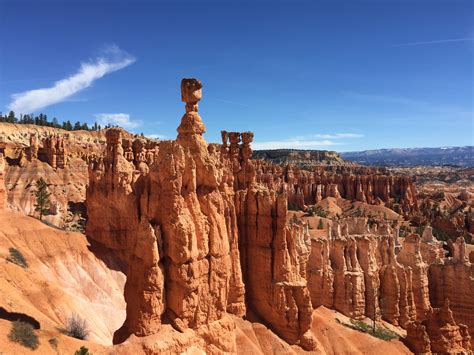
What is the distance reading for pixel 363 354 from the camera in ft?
104

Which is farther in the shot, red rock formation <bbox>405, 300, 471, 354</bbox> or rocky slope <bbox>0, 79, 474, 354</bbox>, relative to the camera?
red rock formation <bbox>405, 300, 471, 354</bbox>

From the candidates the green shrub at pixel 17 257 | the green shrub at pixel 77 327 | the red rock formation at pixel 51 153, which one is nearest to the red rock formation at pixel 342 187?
the red rock formation at pixel 51 153

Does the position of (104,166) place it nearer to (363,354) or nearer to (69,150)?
(363,354)

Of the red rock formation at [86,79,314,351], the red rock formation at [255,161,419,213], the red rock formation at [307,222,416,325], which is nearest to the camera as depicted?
the red rock formation at [86,79,314,351]

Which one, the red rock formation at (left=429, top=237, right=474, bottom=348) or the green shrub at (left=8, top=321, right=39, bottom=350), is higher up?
the green shrub at (left=8, top=321, right=39, bottom=350)

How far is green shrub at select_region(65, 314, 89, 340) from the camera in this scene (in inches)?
1107

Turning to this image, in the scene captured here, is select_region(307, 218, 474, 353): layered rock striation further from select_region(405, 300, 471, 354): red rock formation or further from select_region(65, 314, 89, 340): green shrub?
select_region(65, 314, 89, 340): green shrub

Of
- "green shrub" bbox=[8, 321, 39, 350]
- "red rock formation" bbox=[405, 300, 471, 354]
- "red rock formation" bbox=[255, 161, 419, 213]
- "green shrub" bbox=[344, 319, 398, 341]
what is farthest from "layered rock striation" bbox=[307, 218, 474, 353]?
"red rock formation" bbox=[255, 161, 419, 213]

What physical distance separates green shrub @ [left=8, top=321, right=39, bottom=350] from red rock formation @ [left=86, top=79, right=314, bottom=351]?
3987 mm

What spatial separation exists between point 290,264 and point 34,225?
29.4 meters

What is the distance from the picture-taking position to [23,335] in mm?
19719

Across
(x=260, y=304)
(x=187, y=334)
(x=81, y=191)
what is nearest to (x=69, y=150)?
(x=81, y=191)

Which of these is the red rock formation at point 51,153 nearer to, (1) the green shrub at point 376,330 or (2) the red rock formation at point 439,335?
(1) the green shrub at point 376,330

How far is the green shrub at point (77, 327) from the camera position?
28.1 metres
